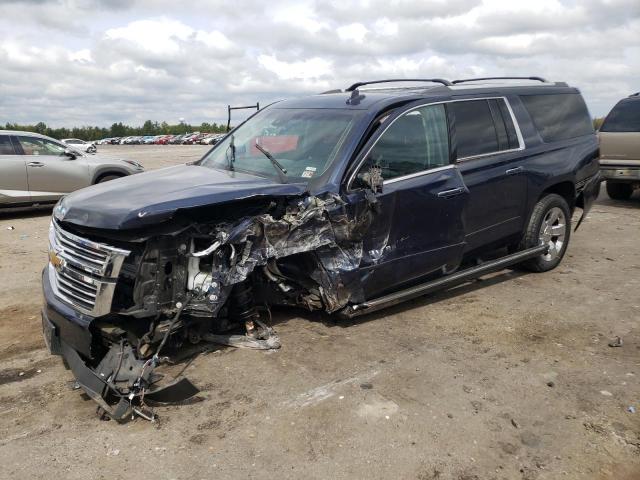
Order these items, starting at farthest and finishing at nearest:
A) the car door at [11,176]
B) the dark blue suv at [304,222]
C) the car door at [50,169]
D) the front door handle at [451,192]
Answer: the car door at [50,169] → the car door at [11,176] → the front door handle at [451,192] → the dark blue suv at [304,222]

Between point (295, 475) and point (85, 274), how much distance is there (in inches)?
74.3

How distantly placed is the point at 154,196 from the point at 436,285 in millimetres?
2501

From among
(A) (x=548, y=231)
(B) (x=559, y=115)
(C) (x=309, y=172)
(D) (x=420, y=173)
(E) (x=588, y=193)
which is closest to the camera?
(C) (x=309, y=172)

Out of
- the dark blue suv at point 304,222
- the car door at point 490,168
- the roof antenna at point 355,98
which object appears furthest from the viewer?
the car door at point 490,168

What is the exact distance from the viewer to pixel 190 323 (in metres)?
→ 4.07

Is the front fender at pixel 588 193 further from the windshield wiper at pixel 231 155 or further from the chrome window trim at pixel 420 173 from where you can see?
the windshield wiper at pixel 231 155

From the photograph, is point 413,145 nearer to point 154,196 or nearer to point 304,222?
point 304,222

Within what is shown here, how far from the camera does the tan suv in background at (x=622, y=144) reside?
35.9ft

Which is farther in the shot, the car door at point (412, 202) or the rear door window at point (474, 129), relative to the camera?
the rear door window at point (474, 129)

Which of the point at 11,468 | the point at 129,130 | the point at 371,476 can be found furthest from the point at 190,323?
the point at 129,130

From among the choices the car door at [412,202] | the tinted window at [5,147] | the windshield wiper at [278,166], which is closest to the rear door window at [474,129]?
the car door at [412,202]

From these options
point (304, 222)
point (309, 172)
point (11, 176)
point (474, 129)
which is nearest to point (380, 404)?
point (304, 222)

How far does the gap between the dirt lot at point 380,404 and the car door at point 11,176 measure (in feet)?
18.8

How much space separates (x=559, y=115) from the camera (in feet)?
21.0
